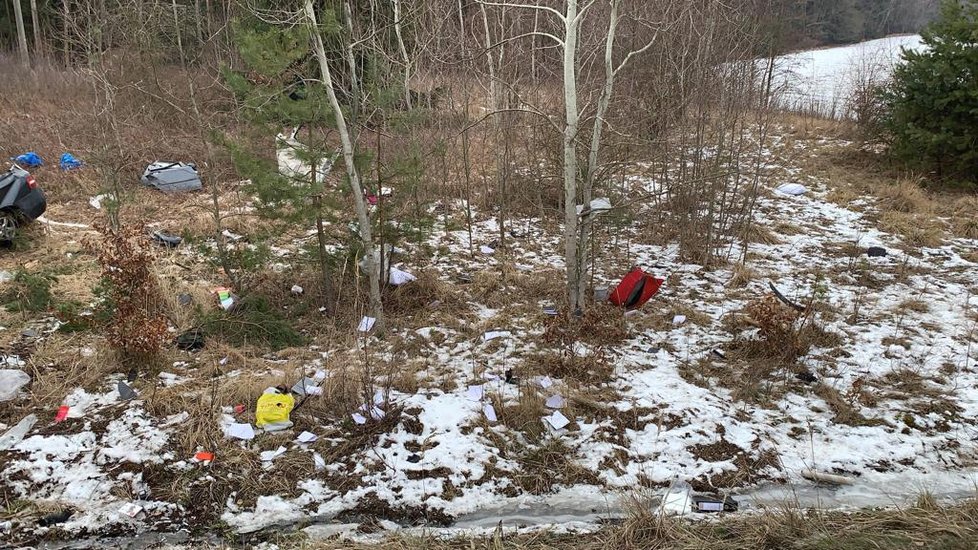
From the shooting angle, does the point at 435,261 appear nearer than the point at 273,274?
No

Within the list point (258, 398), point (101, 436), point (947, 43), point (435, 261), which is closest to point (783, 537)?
point (258, 398)

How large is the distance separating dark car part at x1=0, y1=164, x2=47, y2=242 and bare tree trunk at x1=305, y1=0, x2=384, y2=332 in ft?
15.5

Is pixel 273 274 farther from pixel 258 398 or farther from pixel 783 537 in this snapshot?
pixel 783 537

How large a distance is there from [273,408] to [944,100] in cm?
1058

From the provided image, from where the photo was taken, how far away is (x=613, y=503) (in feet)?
11.4

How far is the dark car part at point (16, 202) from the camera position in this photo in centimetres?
686

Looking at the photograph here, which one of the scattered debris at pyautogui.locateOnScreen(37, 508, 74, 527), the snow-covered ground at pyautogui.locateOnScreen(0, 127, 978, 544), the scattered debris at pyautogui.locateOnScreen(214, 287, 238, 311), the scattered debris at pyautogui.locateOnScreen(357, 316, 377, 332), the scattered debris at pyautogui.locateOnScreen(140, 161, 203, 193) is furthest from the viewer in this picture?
the scattered debris at pyautogui.locateOnScreen(140, 161, 203, 193)

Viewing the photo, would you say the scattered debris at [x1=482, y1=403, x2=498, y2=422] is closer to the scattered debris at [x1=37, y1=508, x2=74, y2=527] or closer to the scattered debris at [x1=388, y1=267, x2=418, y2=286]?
the scattered debris at [x1=388, y1=267, x2=418, y2=286]

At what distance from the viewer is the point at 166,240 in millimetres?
7125

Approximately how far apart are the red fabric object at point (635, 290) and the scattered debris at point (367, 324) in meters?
2.34

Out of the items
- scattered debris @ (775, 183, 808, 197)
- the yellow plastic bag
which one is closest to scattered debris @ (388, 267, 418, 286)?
the yellow plastic bag

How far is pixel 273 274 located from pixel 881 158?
1122cm

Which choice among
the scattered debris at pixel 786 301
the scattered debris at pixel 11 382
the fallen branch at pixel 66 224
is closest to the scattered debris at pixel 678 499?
the scattered debris at pixel 786 301

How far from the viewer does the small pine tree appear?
9.02 m
